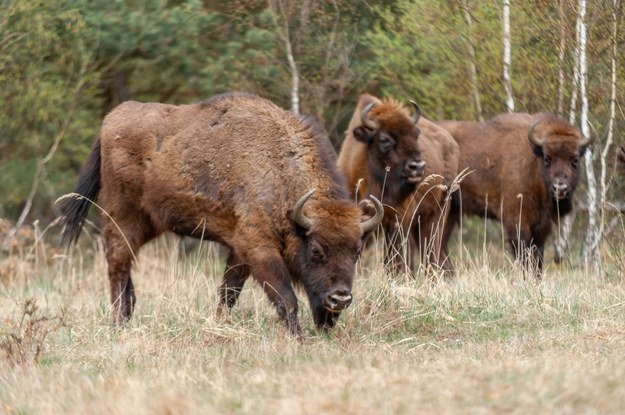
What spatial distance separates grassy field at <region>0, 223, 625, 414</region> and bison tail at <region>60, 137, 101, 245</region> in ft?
2.55

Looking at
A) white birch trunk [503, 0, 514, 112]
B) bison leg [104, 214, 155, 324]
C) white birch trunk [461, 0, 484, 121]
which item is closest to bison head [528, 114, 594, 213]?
white birch trunk [503, 0, 514, 112]

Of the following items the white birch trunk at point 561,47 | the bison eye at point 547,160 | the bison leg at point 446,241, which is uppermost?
the white birch trunk at point 561,47

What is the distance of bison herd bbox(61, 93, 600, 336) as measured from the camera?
9.41 meters

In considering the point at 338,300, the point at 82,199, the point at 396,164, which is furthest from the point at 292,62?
the point at 338,300

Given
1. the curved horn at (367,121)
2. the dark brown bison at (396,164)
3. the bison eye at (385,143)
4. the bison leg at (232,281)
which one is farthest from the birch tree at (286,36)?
the bison leg at (232,281)

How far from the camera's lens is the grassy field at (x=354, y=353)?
6.19 m

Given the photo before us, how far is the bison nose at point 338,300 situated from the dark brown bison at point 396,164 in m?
3.33

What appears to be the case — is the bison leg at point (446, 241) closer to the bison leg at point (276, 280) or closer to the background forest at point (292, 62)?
the background forest at point (292, 62)

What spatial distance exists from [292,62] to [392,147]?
3.85m

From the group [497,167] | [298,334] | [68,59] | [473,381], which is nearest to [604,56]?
[497,167]

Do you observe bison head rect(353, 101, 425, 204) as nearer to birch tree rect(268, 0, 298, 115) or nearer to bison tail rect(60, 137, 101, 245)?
birch tree rect(268, 0, 298, 115)

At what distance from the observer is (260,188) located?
9.79 meters

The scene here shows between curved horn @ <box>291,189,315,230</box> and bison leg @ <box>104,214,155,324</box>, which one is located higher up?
curved horn @ <box>291,189,315,230</box>

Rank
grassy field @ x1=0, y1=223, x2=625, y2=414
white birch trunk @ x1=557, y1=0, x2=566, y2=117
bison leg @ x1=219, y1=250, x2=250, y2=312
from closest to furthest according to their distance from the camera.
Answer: grassy field @ x1=0, y1=223, x2=625, y2=414
bison leg @ x1=219, y1=250, x2=250, y2=312
white birch trunk @ x1=557, y1=0, x2=566, y2=117
